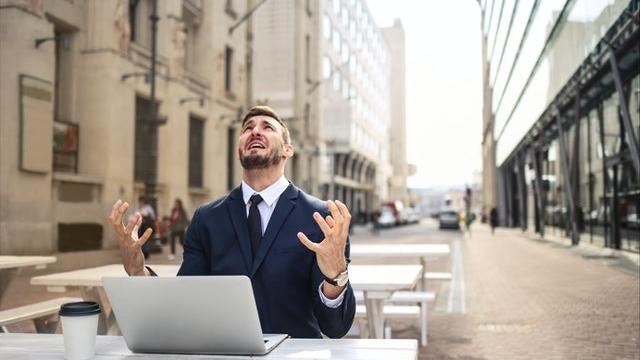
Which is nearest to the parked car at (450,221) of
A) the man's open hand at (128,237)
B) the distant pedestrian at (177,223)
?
the distant pedestrian at (177,223)

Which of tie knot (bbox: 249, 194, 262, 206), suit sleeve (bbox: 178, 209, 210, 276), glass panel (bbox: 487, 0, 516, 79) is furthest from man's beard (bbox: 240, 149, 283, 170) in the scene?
glass panel (bbox: 487, 0, 516, 79)

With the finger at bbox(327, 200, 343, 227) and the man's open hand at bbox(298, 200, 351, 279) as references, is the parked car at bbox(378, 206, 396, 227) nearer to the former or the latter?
the man's open hand at bbox(298, 200, 351, 279)

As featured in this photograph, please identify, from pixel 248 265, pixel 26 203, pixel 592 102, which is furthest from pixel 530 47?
pixel 248 265

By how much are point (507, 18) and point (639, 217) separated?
24134 millimetres

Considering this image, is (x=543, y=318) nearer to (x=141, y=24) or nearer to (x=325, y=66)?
(x=141, y=24)

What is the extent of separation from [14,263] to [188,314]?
3415 mm

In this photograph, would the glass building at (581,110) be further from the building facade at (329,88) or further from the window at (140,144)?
the window at (140,144)

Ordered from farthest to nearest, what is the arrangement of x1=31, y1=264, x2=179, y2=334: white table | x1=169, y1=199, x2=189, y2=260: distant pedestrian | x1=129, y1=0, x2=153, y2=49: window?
x1=169, y1=199, x2=189, y2=260: distant pedestrian, x1=129, y1=0, x2=153, y2=49: window, x1=31, y1=264, x2=179, y2=334: white table

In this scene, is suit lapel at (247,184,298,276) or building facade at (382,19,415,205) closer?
suit lapel at (247,184,298,276)

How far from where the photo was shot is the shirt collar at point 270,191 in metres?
2.76

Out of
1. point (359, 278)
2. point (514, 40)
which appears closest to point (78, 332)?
point (359, 278)

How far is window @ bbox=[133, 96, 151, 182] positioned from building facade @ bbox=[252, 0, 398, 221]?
13.3 ft

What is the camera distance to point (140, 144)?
20.2 meters

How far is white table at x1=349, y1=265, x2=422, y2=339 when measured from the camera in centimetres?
474
